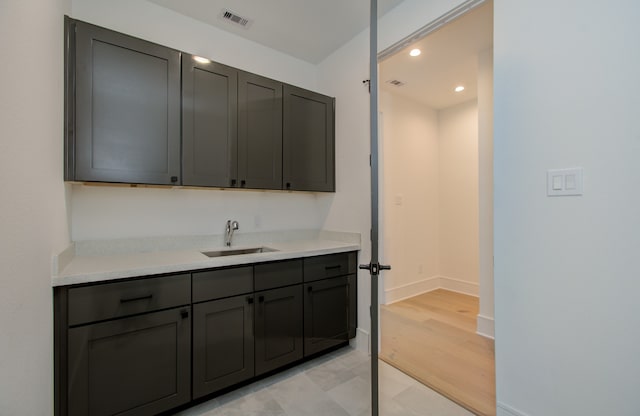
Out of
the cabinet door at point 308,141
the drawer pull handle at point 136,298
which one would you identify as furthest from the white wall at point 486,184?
the drawer pull handle at point 136,298

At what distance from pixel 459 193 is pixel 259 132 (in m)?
3.03

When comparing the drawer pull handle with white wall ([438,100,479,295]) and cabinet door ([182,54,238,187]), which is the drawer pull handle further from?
white wall ([438,100,479,295])

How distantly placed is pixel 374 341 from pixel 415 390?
1045 millimetres

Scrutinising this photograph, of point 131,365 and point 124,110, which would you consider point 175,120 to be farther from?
point 131,365

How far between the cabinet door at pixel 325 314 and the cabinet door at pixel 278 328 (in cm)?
8

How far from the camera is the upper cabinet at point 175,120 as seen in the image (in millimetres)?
1557

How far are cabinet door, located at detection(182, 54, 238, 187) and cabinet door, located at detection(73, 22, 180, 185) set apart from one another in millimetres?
63

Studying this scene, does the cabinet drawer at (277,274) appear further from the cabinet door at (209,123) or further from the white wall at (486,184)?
the white wall at (486,184)

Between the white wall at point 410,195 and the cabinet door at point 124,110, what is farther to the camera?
the white wall at point 410,195

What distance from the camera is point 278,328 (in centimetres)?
195

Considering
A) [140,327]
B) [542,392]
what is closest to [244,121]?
[140,327]

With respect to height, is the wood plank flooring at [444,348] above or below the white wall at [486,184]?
below

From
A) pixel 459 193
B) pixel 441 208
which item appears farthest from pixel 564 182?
pixel 441 208

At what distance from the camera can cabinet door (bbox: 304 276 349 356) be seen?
83.7 inches
